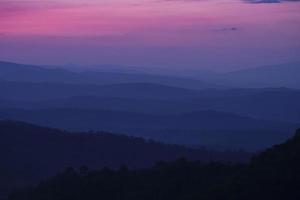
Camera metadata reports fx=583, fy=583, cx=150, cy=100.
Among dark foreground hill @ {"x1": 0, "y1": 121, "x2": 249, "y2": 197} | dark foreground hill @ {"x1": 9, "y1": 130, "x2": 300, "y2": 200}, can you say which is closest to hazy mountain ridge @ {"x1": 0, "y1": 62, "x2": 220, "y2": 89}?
dark foreground hill @ {"x1": 0, "y1": 121, "x2": 249, "y2": 197}

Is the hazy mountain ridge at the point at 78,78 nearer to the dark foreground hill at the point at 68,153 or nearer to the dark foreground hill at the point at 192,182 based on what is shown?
the dark foreground hill at the point at 68,153

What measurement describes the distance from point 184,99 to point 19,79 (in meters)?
65.7

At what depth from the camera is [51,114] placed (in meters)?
70.4

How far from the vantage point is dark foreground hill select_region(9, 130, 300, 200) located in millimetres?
12984

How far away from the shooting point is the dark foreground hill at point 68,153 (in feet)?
103

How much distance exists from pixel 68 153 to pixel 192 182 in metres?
19.0

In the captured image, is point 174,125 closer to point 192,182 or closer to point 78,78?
point 192,182

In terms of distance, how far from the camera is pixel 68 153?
3462 centimetres

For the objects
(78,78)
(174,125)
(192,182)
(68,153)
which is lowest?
(192,182)

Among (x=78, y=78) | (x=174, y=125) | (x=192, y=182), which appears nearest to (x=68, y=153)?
(x=192, y=182)

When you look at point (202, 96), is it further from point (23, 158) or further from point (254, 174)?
point (254, 174)

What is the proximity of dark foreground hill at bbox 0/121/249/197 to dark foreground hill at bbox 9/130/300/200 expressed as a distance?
10553 millimetres

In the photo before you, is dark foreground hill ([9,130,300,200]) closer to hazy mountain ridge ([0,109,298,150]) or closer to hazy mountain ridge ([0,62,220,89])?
hazy mountain ridge ([0,109,298,150])

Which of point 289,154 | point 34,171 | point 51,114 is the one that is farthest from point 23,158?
point 51,114
